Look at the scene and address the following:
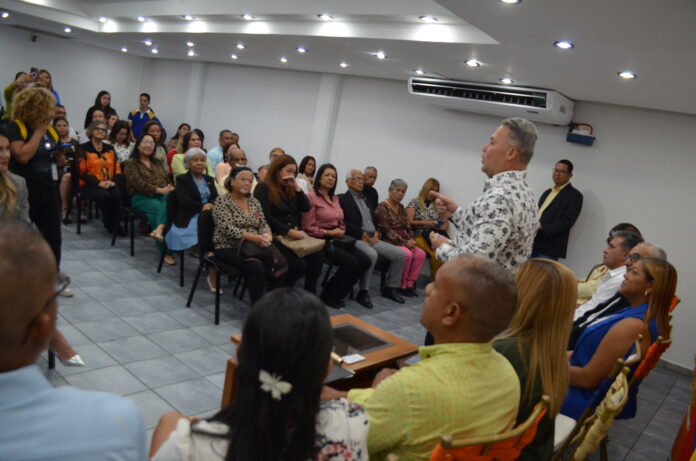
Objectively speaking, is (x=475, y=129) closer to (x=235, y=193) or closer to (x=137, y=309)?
(x=235, y=193)

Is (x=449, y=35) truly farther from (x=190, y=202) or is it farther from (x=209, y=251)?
(x=190, y=202)

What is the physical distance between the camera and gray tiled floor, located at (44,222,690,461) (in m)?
2.91

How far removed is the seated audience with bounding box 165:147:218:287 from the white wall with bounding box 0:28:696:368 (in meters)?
3.12

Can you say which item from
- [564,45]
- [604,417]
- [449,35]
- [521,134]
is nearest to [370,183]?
[449,35]

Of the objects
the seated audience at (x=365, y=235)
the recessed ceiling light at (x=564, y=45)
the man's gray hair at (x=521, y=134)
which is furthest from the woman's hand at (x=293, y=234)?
the man's gray hair at (x=521, y=134)

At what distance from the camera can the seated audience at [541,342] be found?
1.61 metres

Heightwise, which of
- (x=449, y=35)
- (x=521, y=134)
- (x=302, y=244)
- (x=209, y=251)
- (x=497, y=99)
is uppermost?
(x=449, y=35)

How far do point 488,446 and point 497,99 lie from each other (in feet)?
16.8

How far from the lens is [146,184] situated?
5.36 meters

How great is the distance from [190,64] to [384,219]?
23.4 feet

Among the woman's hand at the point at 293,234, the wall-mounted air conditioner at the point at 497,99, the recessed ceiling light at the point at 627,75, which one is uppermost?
the recessed ceiling light at the point at 627,75

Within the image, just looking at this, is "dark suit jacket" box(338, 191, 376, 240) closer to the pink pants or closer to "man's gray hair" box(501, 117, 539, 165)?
the pink pants

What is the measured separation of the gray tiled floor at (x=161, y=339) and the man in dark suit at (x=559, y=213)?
1.55 m

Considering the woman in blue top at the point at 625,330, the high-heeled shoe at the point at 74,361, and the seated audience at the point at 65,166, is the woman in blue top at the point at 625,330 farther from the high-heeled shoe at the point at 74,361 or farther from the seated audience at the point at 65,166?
the seated audience at the point at 65,166
